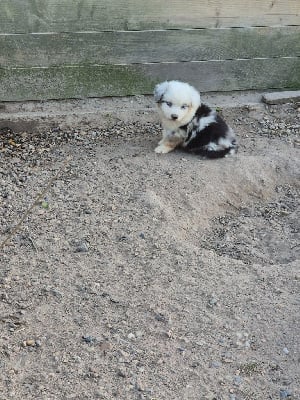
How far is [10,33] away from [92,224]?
2.16m

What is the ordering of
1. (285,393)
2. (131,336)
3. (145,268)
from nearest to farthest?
(285,393) → (131,336) → (145,268)

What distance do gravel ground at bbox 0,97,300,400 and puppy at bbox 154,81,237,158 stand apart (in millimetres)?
122

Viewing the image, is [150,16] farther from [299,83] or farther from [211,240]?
[211,240]

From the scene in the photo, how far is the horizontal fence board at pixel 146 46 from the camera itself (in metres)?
5.31

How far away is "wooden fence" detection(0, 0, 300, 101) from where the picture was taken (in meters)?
5.27

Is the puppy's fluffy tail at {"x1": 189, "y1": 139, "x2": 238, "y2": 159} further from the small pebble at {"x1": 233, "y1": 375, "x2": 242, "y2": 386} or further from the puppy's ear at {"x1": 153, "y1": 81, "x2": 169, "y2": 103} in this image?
the small pebble at {"x1": 233, "y1": 375, "x2": 242, "y2": 386}

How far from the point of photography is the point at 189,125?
5008 millimetres

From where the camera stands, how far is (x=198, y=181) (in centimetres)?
455

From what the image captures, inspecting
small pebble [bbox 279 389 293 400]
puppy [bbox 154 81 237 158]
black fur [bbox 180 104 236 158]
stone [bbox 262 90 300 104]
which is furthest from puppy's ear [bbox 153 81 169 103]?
small pebble [bbox 279 389 293 400]

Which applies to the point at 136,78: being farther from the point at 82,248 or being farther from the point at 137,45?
the point at 82,248

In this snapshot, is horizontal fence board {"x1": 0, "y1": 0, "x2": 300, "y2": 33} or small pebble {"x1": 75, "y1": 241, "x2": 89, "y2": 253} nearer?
Answer: small pebble {"x1": 75, "y1": 241, "x2": 89, "y2": 253}

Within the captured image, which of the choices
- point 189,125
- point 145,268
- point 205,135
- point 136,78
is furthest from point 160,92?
point 145,268

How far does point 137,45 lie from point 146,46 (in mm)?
80

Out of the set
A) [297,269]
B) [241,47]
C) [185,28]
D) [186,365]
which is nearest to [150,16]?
[185,28]
